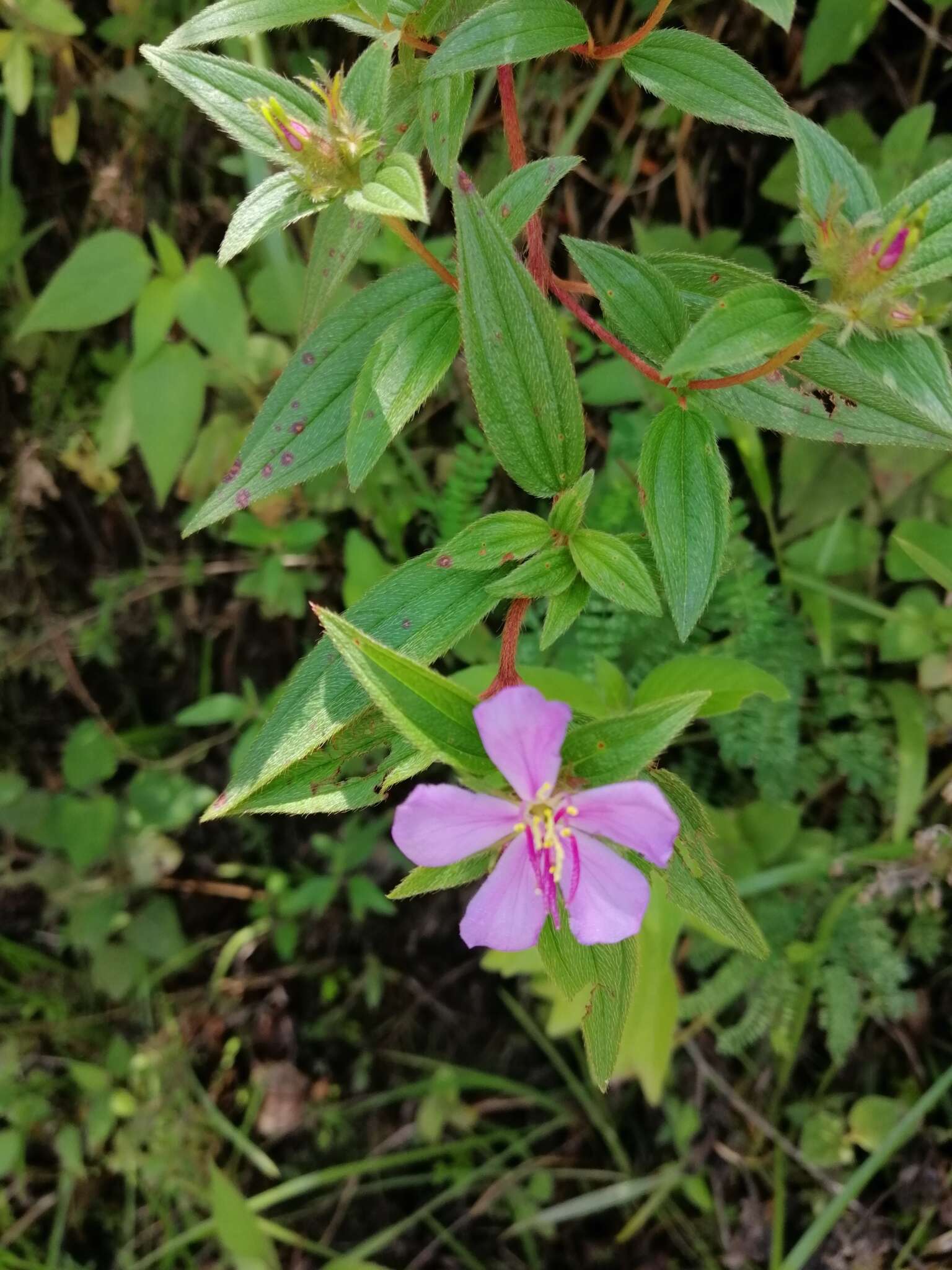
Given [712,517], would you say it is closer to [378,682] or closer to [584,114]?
[378,682]

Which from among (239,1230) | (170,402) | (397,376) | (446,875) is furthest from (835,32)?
(239,1230)

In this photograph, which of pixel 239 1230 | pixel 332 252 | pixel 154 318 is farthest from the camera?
pixel 239 1230

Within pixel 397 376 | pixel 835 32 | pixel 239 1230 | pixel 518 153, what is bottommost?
pixel 239 1230

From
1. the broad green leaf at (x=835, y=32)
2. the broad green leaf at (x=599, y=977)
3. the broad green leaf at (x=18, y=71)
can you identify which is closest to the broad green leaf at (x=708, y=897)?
the broad green leaf at (x=599, y=977)

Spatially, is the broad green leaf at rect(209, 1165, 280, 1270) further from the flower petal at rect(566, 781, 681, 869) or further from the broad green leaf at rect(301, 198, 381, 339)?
the broad green leaf at rect(301, 198, 381, 339)

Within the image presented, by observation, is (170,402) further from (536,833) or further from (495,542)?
(536,833)

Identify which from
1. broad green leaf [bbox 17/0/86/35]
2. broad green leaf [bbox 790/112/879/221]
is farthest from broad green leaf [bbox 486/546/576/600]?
broad green leaf [bbox 17/0/86/35]
